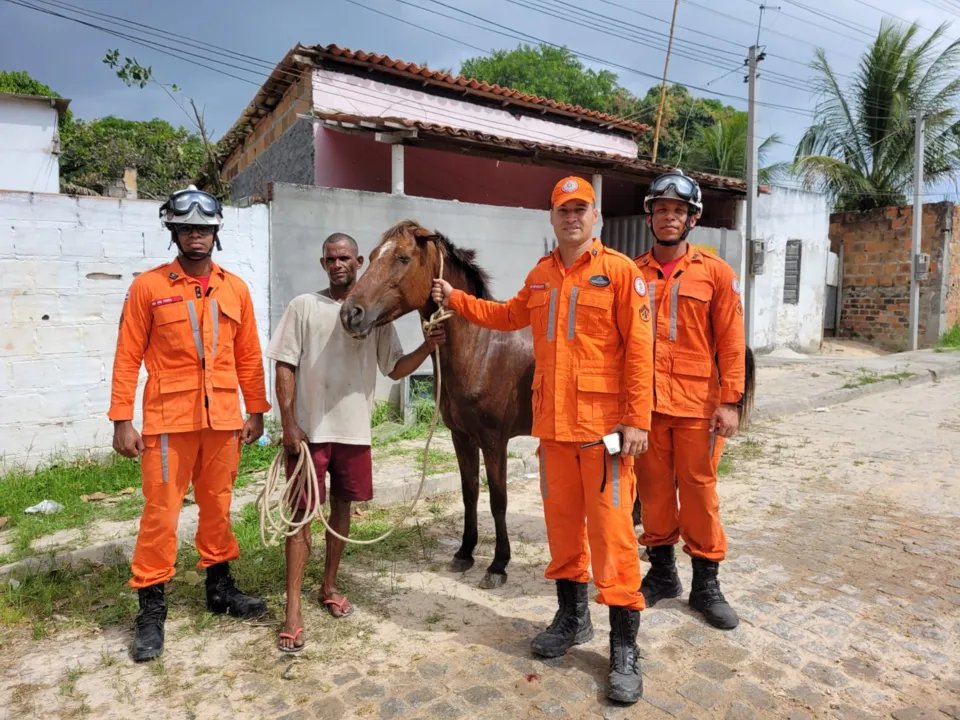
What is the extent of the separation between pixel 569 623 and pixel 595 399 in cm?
106

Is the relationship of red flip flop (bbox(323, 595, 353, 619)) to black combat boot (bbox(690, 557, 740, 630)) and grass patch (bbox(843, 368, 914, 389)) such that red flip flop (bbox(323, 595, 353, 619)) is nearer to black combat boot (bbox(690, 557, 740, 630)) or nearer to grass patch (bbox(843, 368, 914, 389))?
black combat boot (bbox(690, 557, 740, 630))

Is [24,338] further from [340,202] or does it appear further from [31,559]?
[340,202]

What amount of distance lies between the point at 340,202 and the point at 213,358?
4.42 metres

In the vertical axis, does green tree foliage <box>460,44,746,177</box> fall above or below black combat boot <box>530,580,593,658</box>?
above

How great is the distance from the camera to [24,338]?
5.49 metres

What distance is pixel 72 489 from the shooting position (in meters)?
5.21

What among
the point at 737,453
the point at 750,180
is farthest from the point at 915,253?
the point at 737,453

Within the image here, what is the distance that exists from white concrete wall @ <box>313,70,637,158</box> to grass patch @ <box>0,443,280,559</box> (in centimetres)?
590

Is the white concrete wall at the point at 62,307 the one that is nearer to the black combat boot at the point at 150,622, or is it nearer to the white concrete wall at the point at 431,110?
the black combat boot at the point at 150,622

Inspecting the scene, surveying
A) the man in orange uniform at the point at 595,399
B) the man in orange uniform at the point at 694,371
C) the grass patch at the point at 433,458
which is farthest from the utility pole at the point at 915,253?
the man in orange uniform at the point at 595,399

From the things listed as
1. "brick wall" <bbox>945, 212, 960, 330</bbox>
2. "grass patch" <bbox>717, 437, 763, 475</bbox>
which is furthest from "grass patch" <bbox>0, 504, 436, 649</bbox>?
"brick wall" <bbox>945, 212, 960, 330</bbox>

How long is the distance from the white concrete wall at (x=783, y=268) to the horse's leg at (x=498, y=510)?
35.8 feet

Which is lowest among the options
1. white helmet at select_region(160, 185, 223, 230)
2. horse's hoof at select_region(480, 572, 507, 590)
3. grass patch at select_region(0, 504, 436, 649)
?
grass patch at select_region(0, 504, 436, 649)

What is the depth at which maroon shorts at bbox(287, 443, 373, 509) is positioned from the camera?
323 centimetres
